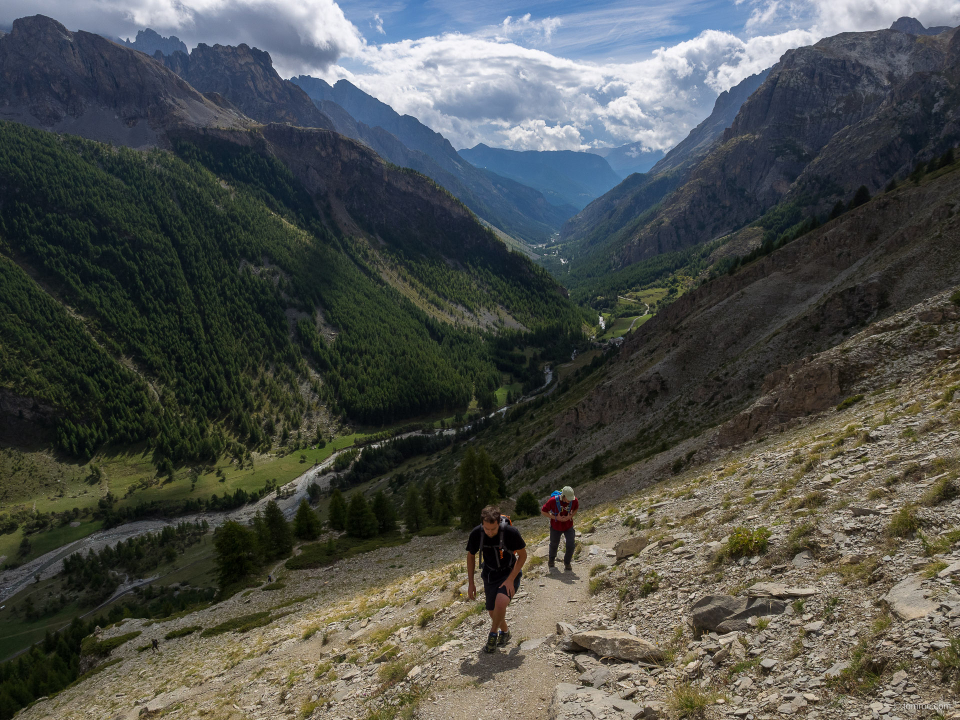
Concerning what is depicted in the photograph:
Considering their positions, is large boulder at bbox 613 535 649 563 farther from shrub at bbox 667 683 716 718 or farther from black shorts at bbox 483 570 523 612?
shrub at bbox 667 683 716 718

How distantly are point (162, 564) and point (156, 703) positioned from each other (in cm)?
9827

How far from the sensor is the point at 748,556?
42.7ft

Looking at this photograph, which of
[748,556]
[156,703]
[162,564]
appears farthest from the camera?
[162,564]

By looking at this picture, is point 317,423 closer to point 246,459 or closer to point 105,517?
point 246,459

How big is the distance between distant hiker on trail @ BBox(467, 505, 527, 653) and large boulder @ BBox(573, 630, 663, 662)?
6.66ft

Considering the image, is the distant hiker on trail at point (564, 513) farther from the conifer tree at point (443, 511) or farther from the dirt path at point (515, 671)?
the conifer tree at point (443, 511)

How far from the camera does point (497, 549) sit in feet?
41.2

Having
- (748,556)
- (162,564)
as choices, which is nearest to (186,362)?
(162,564)

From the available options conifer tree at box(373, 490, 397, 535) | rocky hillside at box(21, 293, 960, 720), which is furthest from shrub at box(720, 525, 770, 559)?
conifer tree at box(373, 490, 397, 535)

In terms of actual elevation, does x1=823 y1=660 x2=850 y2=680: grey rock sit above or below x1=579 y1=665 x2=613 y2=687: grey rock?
above

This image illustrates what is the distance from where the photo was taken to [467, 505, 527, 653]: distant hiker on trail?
12.4 meters

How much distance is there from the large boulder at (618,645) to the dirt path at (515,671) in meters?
0.65

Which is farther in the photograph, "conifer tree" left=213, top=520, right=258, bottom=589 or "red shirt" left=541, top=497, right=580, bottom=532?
"conifer tree" left=213, top=520, right=258, bottom=589

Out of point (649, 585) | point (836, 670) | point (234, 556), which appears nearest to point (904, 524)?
point (836, 670)
